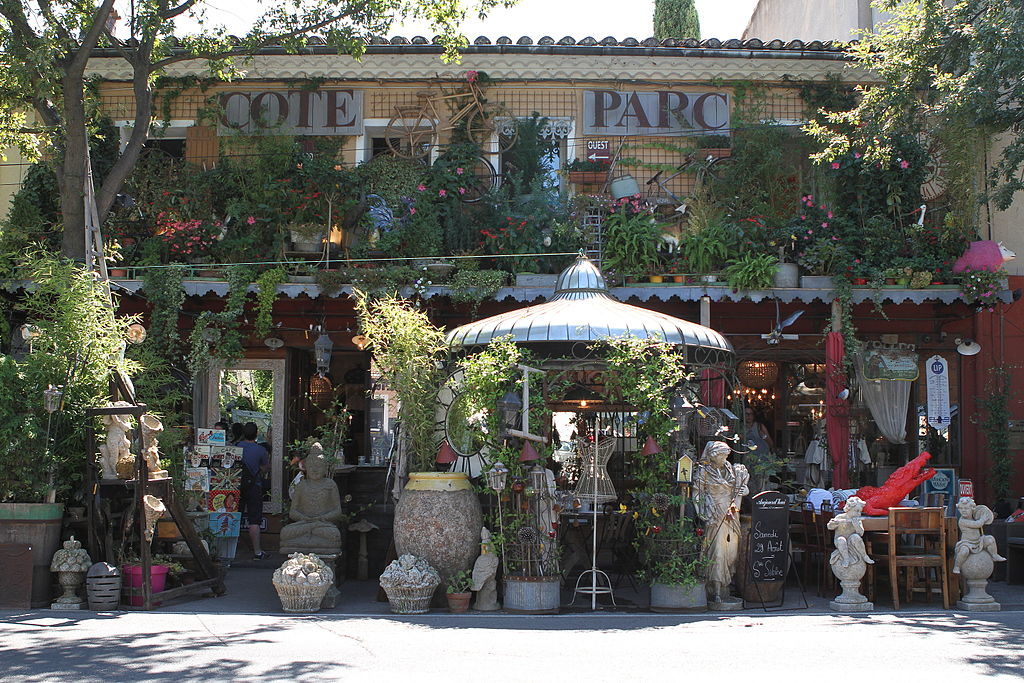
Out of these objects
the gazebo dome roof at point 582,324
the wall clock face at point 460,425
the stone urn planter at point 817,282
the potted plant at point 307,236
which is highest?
the potted plant at point 307,236

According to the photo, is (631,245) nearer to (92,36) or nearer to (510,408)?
(510,408)

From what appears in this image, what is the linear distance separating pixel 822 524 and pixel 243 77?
10.1 meters

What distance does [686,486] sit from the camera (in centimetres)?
998

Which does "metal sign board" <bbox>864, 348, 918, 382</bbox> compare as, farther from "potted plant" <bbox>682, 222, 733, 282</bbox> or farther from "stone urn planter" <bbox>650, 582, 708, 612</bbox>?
"stone urn planter" <bbox>650, 582, 708, 612</bbox>

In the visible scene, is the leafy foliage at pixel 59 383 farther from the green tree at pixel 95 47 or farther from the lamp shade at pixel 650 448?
the lamp shade at pixel 650 448

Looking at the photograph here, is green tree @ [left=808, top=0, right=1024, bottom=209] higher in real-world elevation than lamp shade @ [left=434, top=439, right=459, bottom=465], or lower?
higher

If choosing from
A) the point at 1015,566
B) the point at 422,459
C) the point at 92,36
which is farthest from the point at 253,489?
the point at 1015,566

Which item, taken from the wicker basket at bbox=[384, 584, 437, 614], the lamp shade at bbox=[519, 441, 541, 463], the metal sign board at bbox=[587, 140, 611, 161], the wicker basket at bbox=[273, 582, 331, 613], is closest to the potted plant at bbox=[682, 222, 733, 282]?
the metal sign board at bbox=[587, 140, 611, 161]

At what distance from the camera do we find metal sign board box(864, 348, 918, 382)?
13945 millimetres

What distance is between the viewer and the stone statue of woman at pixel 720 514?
389 inches

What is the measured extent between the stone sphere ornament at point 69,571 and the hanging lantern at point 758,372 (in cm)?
981

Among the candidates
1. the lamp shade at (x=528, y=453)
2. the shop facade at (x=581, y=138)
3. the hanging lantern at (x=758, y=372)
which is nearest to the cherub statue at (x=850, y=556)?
the lamp shade at (x=528, y=453)

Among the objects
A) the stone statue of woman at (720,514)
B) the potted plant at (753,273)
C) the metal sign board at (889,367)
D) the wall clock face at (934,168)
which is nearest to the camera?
the stone statue of woman at (720,514)

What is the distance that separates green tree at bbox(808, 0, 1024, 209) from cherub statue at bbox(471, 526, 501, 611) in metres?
7.04
